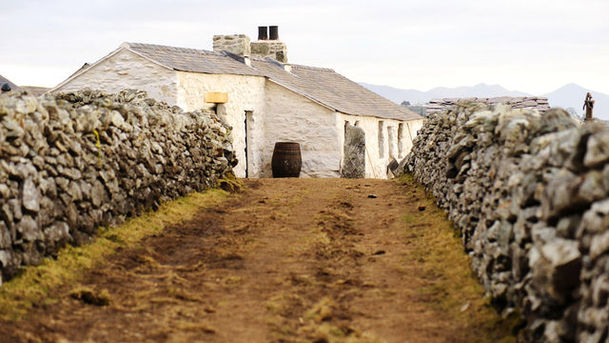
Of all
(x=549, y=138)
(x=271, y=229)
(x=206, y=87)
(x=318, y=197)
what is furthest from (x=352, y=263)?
(x=206, y=87)

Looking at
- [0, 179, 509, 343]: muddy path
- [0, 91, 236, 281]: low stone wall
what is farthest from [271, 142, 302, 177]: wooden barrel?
[0, 179, 509, 343]: muddy path

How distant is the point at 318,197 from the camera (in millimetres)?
15320

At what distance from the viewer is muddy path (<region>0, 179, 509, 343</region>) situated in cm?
653

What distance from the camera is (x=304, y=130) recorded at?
24500 mm

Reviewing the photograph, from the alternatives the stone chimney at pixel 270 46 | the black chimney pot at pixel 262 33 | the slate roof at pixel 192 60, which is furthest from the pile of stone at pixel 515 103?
the black chimney pot at pixel 262 33

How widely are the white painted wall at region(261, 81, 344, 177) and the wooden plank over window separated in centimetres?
280

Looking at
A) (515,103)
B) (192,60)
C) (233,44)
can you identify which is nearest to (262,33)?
(233,44)

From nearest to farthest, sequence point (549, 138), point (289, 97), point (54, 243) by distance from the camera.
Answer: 1. point (549, 138)
2. point (54, 243)
3. point (289, 97)

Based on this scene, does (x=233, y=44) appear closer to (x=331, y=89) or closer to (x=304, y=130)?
(x=304, y=130)

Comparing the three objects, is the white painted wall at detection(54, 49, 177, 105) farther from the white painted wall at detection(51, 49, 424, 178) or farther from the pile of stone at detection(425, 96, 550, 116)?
the pile of stone at detection(425, 96, 550, 116)

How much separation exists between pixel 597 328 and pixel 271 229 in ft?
24.3

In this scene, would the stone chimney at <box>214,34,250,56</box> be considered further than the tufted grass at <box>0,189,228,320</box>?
Yes

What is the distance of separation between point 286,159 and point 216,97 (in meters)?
2.90

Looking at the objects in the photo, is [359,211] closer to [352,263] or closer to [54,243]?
[352,263]
